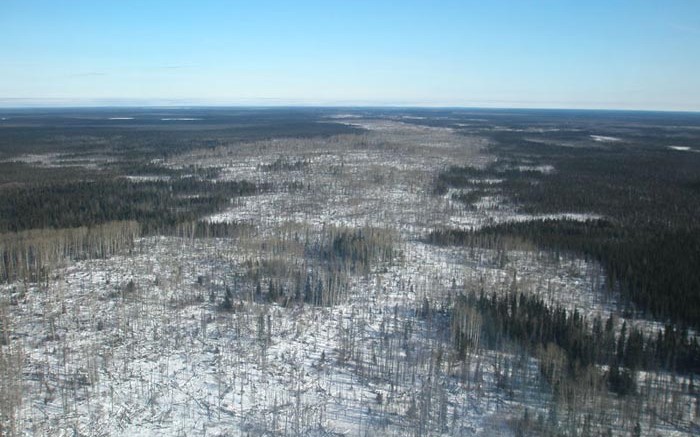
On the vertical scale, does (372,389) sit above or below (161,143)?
below

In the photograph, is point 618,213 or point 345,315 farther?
point 618,213

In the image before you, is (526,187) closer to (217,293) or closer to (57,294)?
(217,293)

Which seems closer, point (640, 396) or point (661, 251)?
point (640, 396)

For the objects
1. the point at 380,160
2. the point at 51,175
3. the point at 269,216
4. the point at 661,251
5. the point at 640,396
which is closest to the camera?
the point at 640,396

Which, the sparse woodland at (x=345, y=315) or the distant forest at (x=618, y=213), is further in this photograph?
the distant forest at (x=618, y=213)

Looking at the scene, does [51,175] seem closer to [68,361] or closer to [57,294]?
[57,294]

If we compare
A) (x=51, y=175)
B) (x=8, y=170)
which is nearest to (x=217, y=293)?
(x=51, y=175)

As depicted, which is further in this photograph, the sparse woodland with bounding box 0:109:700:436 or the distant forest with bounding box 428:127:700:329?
the distant forest with bounding box 428:127:700:329

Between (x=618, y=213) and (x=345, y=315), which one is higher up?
(x=618, y=213)

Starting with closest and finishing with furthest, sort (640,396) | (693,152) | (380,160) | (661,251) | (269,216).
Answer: (640,396), (661,251), (269,216), (380,160), (693,152)
